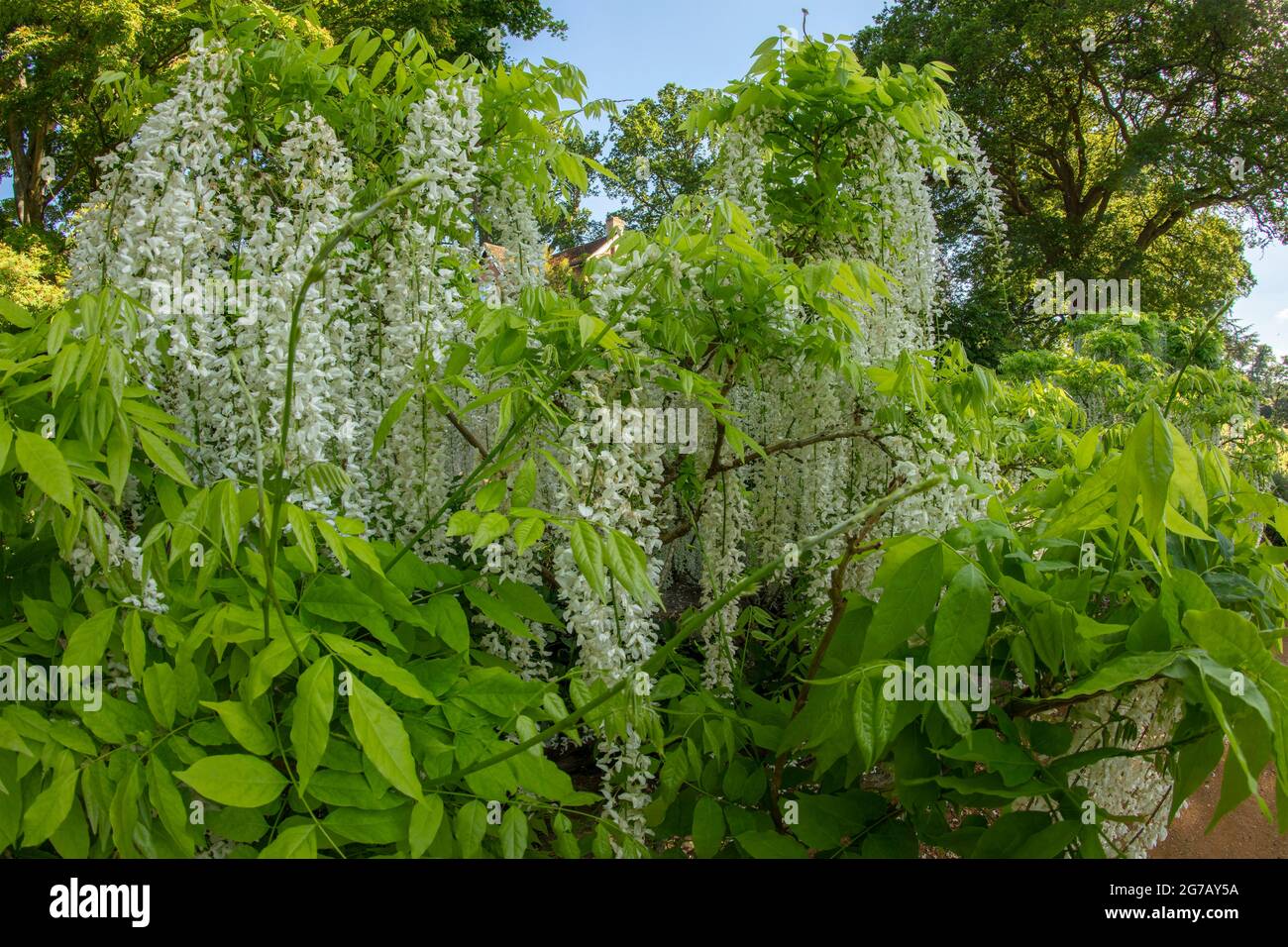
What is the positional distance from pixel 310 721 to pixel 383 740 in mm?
132

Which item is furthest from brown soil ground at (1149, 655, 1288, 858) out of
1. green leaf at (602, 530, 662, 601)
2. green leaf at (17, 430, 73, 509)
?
green leaf at (17, 430, 73, 509)

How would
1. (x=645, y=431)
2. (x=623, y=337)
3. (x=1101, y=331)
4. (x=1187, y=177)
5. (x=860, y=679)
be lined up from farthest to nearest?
(x=1187, y=177) → (x=1101, y=331) → (x=645, y=431) → (x=623, y=337) → (x=860, y=679)

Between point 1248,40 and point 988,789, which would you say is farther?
point 1248,40

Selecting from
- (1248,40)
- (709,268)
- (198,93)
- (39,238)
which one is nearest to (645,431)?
(709,268)

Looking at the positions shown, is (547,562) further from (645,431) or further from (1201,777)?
(1201,777)

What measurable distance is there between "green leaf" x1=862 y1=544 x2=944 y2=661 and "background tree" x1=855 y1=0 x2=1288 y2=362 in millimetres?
15985

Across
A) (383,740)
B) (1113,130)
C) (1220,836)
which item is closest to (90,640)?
(383,740)

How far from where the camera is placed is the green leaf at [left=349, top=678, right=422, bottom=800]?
4.71 feet

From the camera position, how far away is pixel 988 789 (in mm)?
1530

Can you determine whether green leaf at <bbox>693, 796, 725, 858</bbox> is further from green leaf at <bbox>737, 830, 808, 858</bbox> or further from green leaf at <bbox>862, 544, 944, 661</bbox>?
green leaf at <bbox>862, 544, 944, 661</bbox>

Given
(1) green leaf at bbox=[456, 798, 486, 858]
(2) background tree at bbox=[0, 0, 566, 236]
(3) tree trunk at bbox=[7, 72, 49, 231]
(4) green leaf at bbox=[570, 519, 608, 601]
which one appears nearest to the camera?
(4) green leaf at bbox=[570, 519, 608, 601]

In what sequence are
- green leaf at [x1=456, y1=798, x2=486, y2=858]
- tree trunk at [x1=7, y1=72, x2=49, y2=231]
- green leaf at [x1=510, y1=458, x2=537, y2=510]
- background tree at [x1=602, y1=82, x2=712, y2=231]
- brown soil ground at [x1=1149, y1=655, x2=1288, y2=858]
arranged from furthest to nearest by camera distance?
background tree at [x1=602, y1=82, x2=712, y2=231] < tree trunk at [x1=7, y1=72, x2=49, y2=231] < brown soil ground at [x1=1149, y1=655, x2=1288, y2=858] < green leaf at [x1=510, y1=458, x2=537, y2=510] < green leaf at [x1=456, y1=798, x2=486, y2=858]
